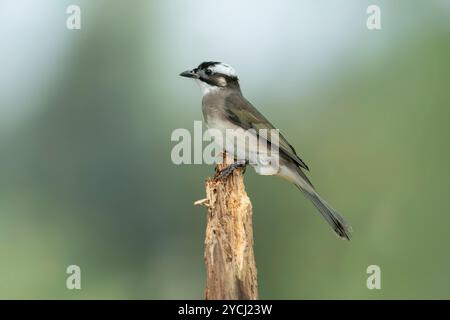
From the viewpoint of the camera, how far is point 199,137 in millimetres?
9633

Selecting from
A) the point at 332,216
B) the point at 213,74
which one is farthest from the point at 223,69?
the point at 332,216

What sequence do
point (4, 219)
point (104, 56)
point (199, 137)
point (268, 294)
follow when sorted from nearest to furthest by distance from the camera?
1. point (199, 137)
2. point (268, 294)
3. point (4, 219)
4. point (104, 56)

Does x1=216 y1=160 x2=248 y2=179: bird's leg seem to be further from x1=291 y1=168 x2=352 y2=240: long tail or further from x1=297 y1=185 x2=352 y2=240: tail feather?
x1=297 y1=185 x2=352 y2=240: tail feather

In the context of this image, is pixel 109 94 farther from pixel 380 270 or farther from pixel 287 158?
pixel 287 158

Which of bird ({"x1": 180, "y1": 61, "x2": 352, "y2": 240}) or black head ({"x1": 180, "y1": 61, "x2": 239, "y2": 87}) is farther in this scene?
black head ({"x1": 180, "y1": 61, "x2": 239, "y2": 87})

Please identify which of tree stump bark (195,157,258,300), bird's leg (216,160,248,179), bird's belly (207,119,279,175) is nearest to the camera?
tree stump bark (195,157,258,300)

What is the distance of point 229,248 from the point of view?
6906 millimetres

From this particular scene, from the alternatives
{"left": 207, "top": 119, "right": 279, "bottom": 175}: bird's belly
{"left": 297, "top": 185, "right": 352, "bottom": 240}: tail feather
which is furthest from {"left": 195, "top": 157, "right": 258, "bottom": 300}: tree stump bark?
{"left": 297, "top": 185, "right": 352, "bottom": 240}: tail feather

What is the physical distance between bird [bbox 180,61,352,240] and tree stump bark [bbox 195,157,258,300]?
2.76 feet

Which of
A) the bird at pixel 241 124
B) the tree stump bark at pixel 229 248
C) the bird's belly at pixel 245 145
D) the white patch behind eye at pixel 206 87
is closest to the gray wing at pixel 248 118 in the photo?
the bird at pixel 241 124

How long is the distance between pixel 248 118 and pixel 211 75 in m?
0.89

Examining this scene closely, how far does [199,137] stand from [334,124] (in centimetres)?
900

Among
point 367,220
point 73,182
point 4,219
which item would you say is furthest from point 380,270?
point 73,182

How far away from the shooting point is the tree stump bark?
672 cm
